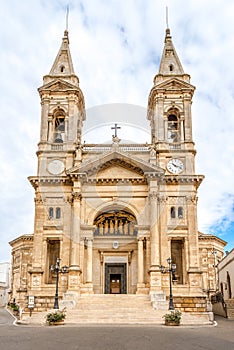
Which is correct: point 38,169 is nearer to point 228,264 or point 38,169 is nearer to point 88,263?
point 88,263

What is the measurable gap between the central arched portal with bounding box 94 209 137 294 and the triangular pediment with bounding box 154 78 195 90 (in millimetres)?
11470

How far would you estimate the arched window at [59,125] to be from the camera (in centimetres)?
3825

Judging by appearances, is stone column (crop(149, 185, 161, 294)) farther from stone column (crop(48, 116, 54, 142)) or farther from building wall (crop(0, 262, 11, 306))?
building wall (crop(0, 262, 11, 306))

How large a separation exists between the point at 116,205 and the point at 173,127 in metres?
9.18

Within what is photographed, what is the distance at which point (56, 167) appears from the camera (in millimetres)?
36031

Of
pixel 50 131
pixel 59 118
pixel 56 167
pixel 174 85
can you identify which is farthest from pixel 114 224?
pixel 174 85

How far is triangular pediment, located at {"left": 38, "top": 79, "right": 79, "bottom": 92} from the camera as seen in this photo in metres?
38.2

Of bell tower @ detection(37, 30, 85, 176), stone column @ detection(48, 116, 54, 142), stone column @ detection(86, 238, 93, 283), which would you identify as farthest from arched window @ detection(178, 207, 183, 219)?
stone column @ detection(48, 116, 54, 142)

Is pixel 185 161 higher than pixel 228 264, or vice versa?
pixel 185 161

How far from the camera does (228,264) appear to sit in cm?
3738

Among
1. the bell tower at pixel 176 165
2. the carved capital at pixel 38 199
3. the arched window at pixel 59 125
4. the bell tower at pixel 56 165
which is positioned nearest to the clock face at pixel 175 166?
the bell tower at pixel 176 165

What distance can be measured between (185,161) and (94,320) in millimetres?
15598

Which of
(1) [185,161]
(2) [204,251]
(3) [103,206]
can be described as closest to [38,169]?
(3) [103,206]

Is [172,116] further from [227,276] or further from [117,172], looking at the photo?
[227,276]
